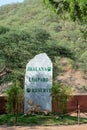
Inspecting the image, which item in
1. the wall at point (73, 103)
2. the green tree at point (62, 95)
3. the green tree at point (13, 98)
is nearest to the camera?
the green tree at point (13, 98)

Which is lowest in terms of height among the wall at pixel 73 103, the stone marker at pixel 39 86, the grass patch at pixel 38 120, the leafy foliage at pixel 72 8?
the grass patch at pixel 38 120

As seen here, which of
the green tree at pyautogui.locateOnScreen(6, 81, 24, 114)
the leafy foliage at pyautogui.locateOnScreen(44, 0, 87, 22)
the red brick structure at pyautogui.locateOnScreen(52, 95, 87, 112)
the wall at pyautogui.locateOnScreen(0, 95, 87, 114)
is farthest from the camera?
the red brick structure at pyautogui.locateOnScreen(52, 95, 87, 112)

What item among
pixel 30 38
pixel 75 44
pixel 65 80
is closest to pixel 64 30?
pixel 75 44

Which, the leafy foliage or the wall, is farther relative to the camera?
the wall

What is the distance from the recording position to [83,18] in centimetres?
1777

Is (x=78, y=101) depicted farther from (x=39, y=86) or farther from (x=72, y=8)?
(x=72, y=8)

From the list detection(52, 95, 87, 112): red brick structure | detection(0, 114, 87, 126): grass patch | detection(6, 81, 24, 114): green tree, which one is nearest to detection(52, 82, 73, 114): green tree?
detection(0, 114, 87, 126): grass patch

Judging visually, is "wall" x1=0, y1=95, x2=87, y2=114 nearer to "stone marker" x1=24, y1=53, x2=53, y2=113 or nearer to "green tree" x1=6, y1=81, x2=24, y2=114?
"stone marker" x1=24, y1=53, x2=53, y2=113

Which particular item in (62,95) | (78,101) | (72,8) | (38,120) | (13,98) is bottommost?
(38,120)

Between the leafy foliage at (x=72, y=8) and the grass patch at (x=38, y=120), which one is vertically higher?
the leafy foliage at (x=72, y=8)

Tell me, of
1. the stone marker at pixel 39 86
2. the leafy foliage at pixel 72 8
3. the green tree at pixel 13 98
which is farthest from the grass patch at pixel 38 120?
the leafy foliage at pixel 72 8

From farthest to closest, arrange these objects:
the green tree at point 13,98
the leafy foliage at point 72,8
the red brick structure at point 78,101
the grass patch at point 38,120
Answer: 1. the red brick structure at point 78,101
2. the green tree at point 13,98
3. the leafy foliage at point 72,8
4. the grass patch at point 38,120

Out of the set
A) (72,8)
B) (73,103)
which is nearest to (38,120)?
(72,8)

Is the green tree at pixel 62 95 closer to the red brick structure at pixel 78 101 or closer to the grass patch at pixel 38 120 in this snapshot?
the grass patch at pixel 38 120
